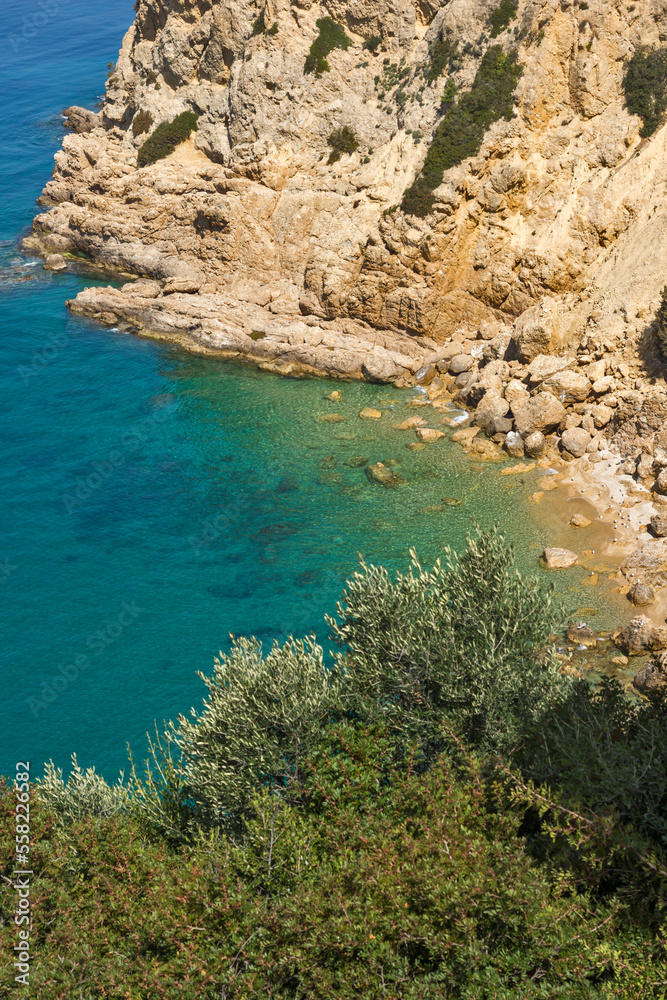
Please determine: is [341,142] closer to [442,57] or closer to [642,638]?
[442,57]

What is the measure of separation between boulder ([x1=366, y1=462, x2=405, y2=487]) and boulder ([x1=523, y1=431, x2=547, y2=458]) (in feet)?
23.7

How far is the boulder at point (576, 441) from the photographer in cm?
4231

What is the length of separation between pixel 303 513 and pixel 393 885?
27.1m

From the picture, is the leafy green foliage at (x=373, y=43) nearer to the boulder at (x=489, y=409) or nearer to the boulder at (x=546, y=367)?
the boulder at (x=546, y=367)

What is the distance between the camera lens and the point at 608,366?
43.5 m

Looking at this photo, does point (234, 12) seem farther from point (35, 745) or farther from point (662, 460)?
point (35, 745)

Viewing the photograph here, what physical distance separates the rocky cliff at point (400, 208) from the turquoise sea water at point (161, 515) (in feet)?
16.3

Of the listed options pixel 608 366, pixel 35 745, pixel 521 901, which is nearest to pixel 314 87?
pixel 608 366

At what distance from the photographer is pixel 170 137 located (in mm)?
67625

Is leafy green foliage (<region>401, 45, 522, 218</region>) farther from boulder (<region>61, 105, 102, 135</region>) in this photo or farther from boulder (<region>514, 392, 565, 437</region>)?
boulder (<region>61, 105, 102, 135</region>)

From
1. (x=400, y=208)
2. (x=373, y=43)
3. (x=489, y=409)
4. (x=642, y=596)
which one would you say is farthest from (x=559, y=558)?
(x=373, y=43)

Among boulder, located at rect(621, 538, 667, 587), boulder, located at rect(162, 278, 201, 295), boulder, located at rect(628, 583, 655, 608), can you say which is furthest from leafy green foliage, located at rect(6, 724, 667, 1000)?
boulder, located at rect(162, 278, 201, 295)

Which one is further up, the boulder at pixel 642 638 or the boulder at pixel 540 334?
the boulder at pixel 540 334

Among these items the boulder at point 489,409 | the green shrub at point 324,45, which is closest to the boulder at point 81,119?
the green shrub at point 324,45
